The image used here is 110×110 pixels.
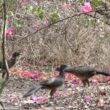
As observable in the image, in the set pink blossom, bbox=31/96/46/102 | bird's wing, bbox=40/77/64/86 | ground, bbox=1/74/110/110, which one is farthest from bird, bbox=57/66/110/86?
pink blossom, bbox=31/96/46/102

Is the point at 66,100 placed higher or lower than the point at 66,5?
lower

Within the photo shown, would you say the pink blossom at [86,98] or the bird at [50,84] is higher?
the bird at [50,84]

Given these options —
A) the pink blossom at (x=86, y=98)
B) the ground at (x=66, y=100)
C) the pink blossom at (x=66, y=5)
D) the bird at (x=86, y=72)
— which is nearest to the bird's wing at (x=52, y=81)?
the ground at (x=66, y=100)

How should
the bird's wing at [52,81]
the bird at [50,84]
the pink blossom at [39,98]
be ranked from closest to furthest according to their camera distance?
the bird at [50,84]
the bird's wing at [52,81]
the pink blossom at [39,98]

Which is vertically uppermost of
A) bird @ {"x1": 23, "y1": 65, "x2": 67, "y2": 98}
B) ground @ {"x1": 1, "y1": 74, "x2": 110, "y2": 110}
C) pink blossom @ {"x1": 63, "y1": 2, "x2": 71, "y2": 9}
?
pink blossom @ {"x1": 63, "y1": 2, "x2": 71, "y2": 9}

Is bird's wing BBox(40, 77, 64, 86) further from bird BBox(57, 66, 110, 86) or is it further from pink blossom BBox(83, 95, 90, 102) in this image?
bird BBox(57, 66, 110, 86)

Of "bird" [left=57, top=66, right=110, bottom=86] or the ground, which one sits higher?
"bird" [left=57, top=66, right=110, bottom=86]

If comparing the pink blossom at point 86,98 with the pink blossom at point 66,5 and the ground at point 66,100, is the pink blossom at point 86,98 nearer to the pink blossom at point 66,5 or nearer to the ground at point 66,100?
the ground at point 66,100

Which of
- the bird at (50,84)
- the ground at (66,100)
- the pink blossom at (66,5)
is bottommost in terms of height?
the ground at (66,100)

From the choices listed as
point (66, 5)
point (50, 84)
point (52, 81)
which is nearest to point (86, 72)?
point (52, 81)

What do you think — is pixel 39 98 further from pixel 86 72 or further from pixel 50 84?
pixel 86 72

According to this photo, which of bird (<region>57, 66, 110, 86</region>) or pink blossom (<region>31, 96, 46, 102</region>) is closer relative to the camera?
pink blossom (<region>31, 96, 46, 102</region>)

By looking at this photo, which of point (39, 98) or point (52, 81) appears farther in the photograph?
point (39, 98)

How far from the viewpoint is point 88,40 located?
1600cm
